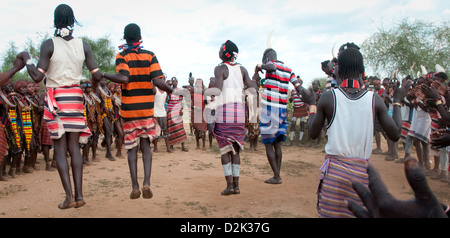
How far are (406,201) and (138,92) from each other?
3521 mm

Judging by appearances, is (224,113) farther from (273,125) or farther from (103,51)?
(103,51)

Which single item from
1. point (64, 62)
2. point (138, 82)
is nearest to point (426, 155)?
point (138, 82)

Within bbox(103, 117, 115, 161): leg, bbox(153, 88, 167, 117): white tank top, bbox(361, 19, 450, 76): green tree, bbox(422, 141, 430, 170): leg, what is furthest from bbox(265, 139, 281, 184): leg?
bbox(361, 19, 450, 76): green tree

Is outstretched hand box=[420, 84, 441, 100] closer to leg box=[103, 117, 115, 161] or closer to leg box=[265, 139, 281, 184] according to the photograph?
leg box=[265, 139, 281, 184]

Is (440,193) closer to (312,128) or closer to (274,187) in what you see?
(274,187)

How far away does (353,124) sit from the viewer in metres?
2.88

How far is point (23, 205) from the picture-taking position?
5395 mm

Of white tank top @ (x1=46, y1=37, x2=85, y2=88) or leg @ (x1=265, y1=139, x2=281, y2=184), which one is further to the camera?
leg @ (x1=265, y1=139, x2=281, y2=184)

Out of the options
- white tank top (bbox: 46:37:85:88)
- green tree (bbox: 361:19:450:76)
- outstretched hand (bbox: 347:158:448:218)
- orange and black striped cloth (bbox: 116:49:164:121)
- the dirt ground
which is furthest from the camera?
green tree (bbox: 361:19:450:76)

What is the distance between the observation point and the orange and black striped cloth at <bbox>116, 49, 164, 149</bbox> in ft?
14.6

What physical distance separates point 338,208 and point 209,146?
956 cm

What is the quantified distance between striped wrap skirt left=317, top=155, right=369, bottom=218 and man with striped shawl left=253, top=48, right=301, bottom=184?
126 inches

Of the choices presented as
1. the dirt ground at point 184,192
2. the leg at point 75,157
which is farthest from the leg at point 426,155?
the leg at point 75,157

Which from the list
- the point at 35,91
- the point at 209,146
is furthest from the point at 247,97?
the point at 35,91
